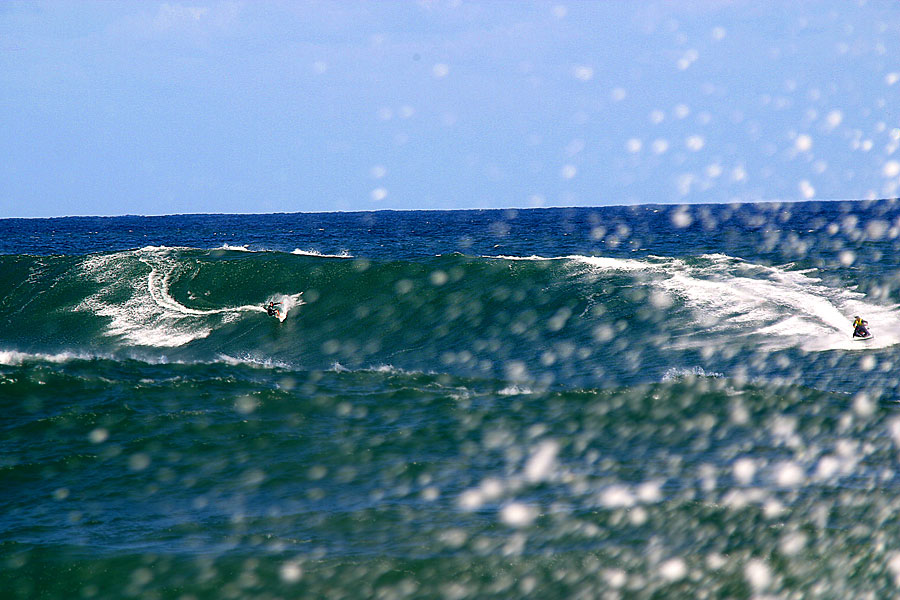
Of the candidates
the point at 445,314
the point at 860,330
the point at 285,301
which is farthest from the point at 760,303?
the point at 285,301

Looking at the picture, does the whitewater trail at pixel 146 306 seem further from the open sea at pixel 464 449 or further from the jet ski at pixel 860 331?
the jet ski at pixel 860 331

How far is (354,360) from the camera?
15406 mm

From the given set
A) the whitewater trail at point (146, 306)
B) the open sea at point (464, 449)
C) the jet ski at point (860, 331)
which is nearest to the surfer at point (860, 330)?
the jet ski at point (860, 331)

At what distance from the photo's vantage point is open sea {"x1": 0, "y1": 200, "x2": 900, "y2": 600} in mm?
6023

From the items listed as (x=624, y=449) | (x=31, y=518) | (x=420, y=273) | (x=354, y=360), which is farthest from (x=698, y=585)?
(x=420, y=273)

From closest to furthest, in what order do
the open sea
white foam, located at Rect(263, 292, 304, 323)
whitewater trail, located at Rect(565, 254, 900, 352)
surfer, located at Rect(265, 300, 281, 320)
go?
1. the open sea
2. whitewater trail, located at Rect(565, 254, 900, 352)
3. surfer, located at Rect(265, 300, 281, 320)
4. white foam, located at Rect(263, 292, 304, 323)

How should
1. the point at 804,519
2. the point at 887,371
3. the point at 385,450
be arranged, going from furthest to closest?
the point at 887,371 < the point at 385,450 < the point at 804,519

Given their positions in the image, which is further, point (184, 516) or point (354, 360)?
point (354, 360)

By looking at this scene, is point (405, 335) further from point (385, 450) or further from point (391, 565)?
point (391, 565)

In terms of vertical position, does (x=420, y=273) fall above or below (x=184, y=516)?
above

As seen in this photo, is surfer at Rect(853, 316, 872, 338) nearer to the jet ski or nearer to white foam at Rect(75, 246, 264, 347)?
the jet ski

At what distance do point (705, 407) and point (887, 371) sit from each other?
4.51 metres

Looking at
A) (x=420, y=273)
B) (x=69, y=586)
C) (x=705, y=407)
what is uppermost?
(x=420, y=273)

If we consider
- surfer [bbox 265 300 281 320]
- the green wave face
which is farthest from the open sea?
surfer [bbox 265 300 281 320]
